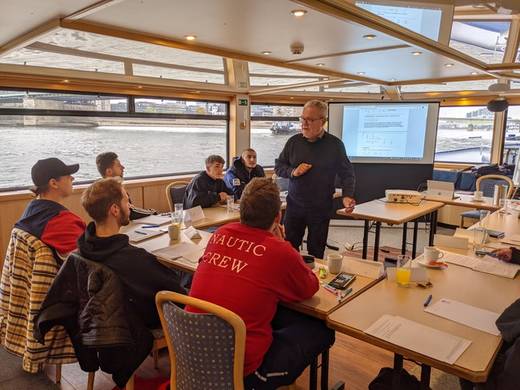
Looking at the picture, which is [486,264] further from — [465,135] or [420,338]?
[465,135]

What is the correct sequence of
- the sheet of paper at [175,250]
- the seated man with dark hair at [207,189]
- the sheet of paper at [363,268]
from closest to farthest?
the sheet of paper at [363,268] < the sheet of paper at [175,250] < the seated man with dark hair at [207,189]

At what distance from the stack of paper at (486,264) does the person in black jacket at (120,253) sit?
1.59m

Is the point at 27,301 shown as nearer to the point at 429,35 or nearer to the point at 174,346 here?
the point at 174,346

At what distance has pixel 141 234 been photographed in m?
2.83

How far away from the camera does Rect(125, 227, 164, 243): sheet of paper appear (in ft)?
8.95

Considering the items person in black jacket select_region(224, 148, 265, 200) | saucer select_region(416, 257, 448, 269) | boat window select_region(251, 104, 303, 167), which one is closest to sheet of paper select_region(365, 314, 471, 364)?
saucer select_region(416, 257, 448, 269)

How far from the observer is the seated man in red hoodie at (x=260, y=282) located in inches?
60.1

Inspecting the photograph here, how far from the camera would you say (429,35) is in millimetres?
2670

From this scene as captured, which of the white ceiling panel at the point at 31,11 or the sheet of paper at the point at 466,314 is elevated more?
the white ceiling panel at the point at 31,11

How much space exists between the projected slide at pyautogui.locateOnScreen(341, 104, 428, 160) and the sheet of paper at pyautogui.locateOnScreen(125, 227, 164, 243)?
369cm

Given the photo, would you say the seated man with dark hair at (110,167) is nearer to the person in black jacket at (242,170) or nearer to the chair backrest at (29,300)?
the chair backrest at (29,300)

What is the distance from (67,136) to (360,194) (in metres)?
4.25

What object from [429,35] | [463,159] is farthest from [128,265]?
[463,159]

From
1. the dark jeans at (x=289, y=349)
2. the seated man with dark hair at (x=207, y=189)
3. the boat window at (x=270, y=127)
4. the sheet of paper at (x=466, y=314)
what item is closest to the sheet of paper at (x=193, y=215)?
the seated man with dark hair at (x=207, y=189)
